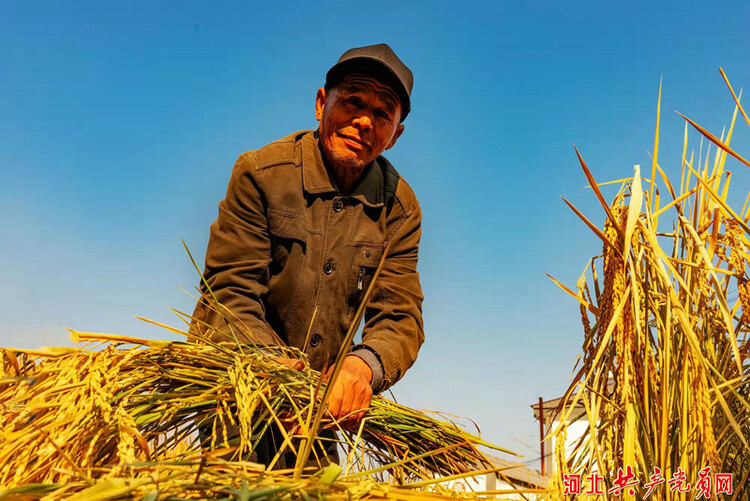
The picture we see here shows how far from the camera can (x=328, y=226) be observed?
2922 mm

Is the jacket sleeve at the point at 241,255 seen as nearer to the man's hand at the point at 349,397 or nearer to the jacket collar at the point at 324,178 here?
the jacket collar at the point at 324,178

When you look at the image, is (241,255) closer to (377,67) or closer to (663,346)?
(377,67)

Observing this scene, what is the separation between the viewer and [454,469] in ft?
6.66

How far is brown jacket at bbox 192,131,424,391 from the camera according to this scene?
279 centimetres

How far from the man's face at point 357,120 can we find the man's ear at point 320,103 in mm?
183

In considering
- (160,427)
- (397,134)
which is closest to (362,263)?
(397,134)

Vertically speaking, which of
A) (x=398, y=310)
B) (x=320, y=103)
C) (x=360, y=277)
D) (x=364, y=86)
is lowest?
(x=398, y=310)

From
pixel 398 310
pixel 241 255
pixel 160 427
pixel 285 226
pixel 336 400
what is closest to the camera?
pixel 160 427

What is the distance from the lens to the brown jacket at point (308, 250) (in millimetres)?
2787

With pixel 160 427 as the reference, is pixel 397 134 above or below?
above

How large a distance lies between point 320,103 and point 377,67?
1.53 feet

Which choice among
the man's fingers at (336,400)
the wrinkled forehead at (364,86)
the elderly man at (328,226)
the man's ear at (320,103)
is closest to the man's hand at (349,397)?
the man's fingers at (336,400)

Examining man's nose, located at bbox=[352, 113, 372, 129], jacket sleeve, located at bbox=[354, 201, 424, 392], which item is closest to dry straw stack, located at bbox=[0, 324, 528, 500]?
jacket sleeve, located at bbox=[354, 201, 424, 392]

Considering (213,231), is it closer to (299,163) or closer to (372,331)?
(299,163)
